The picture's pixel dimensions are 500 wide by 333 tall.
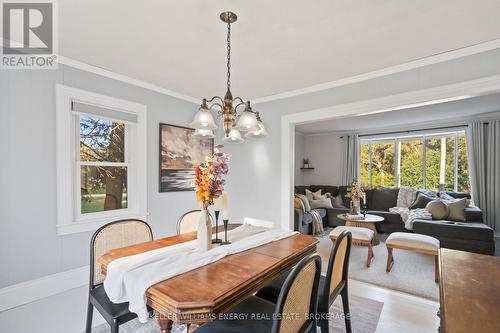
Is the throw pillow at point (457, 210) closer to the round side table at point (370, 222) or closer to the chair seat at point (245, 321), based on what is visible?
the round side table at point (370, 222)

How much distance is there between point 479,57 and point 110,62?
3337 mm

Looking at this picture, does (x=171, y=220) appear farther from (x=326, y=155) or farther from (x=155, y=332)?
(x=326, y=155)

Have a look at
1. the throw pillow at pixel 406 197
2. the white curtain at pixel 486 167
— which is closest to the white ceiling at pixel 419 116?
the white curtain at pixel 486 167

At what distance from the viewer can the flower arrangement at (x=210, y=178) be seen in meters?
1.47

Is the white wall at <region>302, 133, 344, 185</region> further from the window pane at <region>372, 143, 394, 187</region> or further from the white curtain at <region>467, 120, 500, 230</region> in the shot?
the white curtain at <region>467, 120, 500, 230</region>

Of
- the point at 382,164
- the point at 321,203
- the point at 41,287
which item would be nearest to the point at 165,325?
the point at 41,287

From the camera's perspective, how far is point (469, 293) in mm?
946

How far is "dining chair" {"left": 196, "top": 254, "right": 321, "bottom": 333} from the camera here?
0.99m

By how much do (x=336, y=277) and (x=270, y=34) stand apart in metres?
1.87

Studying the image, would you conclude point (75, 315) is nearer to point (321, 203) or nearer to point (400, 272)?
point (400, 272)

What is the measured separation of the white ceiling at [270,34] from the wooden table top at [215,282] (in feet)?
5.24

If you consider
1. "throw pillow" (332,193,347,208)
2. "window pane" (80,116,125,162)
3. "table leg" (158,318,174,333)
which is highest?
"window pane" (80,116,125,162)

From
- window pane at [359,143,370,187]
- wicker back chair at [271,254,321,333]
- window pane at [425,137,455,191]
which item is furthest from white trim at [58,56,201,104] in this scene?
window pane at [425,137,455,191]

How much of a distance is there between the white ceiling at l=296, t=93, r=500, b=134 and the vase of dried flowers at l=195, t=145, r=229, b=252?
2.38 m
